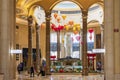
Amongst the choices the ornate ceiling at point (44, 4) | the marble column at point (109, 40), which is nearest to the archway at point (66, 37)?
the ornate ceiling at point (44, 4)

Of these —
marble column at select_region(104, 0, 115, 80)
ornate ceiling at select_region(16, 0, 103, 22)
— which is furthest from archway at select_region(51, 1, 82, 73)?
marble column at select_region(104, 0, 115, 80)

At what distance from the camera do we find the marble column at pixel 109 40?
15742 mm

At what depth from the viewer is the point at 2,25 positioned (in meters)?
16.5

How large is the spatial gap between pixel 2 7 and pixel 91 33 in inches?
870

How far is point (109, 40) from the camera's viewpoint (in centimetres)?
1595

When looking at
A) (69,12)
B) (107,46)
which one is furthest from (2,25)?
(69,12)

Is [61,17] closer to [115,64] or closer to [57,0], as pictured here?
[57,0]

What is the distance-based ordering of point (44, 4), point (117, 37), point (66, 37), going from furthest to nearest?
1. point (66, 37)
2. point (44, 4)
3. point (117, 37)

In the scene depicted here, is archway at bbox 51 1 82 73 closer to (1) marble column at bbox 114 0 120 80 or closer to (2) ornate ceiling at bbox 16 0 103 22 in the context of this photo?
(2) ornate ceiling at bbox 16 0 103 22

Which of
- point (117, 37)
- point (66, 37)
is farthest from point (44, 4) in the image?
point (117, 37)

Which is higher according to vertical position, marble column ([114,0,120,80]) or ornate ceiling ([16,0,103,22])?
ornate ceiling ([16,0,103,22])

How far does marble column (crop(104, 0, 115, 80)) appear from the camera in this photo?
15742mm

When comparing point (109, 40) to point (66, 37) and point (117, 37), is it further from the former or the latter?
point (66, 37)

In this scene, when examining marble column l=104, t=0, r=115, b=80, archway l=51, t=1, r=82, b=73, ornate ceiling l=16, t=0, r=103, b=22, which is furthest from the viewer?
archway l=51, t=1, r=82, b=73
